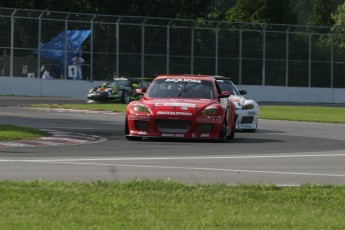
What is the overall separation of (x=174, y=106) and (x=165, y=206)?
38.7ft

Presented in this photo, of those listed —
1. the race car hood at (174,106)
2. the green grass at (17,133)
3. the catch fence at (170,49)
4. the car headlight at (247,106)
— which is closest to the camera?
the green grass at (17,133)

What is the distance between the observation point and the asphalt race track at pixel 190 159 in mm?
14531

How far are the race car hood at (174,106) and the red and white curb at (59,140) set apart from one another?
4.32 ft

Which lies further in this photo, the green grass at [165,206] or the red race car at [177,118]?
the red race car at [177,118]

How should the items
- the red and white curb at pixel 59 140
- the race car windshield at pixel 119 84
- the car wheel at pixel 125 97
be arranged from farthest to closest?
the race car windshield at pixel 119 84, the car wheel at pixel 125 97, the red and white curb at pixel 59 140

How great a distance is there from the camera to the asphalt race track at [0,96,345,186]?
47.7ft

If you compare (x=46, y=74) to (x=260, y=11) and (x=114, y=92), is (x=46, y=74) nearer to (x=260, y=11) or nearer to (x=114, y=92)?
(x=114, y=92)

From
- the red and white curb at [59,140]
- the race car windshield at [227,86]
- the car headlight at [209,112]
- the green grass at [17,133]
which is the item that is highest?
the race car windshield at [227,86]

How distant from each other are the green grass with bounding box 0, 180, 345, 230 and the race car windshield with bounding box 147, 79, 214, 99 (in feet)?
36.1

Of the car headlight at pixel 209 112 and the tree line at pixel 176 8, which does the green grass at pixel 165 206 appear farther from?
the tree line at pixel 176 8

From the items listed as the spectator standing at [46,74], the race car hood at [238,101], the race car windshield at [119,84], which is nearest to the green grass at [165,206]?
the race car hood at [238,101]

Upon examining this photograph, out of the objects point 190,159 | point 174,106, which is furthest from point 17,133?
point 190,159

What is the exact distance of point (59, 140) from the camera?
22.1 metres

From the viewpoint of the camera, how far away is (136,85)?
1913 inches
